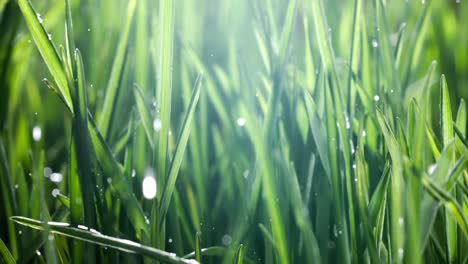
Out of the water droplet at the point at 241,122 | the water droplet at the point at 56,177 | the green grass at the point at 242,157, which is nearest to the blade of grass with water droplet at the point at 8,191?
the green grass at the point at 242,157

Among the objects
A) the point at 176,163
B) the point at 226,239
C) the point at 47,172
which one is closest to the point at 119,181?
the point at 176,163

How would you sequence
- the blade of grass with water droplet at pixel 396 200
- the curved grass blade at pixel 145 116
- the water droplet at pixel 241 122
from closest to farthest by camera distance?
the blade of grass with water droplet at pixel 396 200, the curved grass blade at pixel 145 116, the water droplet at pixel 241 122

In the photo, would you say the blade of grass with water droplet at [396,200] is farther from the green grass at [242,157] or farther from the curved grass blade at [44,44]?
the curved grass blade at [44,44]

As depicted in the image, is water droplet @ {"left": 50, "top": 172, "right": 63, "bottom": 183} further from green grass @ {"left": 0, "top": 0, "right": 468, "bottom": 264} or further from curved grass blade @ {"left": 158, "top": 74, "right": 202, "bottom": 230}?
curved grass blade @ {"left": 158, "top": 74, "right": 202, "bottom": 230}

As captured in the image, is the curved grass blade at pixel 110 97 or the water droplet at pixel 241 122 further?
the water droplet at pixel 241 122

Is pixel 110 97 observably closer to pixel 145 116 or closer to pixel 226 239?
pixel 145 116

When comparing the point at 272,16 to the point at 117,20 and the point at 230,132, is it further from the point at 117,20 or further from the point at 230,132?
the point at 117,20


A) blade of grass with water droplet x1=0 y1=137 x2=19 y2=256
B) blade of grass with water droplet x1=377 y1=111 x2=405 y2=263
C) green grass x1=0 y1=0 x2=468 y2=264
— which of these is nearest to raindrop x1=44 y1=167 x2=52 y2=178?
green grass x1=0 y1=0 x2=468 y2=264

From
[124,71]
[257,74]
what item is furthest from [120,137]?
[257,74]
